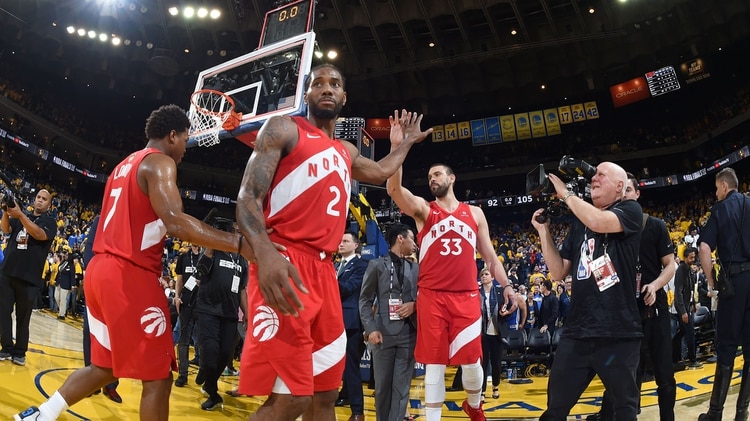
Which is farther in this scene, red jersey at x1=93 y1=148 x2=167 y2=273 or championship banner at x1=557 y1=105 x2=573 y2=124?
championship banner at x1=557 y1=105 x2=573 y2=124

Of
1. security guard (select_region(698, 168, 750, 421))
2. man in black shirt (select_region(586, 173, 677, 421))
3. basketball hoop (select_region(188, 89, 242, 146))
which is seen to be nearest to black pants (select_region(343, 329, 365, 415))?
man in black shirt (select_region(586, 173, 677, 421))

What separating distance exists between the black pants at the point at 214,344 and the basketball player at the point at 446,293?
2426 millimetres

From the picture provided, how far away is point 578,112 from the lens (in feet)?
87.9

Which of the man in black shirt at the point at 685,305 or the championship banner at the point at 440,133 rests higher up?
the championship banner at the point at 440,133

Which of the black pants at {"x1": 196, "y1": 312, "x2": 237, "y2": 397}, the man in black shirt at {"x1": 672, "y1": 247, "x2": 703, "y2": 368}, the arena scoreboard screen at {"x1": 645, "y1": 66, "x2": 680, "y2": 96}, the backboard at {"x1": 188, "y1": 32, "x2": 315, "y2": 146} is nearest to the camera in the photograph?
the black pants at {"x1": 196, "y1": 312, "x2": 237, "y2": 397}

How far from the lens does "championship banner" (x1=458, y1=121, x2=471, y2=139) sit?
28297 mm

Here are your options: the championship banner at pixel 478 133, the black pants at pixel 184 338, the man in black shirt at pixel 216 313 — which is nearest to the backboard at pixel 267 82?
the black pants at pixel 184 338

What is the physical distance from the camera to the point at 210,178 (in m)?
32.8

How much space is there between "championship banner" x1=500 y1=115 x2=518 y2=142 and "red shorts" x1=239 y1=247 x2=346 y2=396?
26108 millimetres

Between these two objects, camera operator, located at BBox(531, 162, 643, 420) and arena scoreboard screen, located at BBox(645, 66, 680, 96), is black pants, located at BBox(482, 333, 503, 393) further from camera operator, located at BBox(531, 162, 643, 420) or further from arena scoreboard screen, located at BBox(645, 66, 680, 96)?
arena scoreboard screen, located at BBox(645, 66, 680, 96)

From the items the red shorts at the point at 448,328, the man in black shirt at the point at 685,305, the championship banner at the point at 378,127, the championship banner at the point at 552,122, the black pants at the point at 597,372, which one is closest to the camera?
the black pants at the point at 597,372

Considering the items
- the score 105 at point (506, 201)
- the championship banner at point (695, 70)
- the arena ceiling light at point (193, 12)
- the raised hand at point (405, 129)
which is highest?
the arena ceiling light at point (193, 12)

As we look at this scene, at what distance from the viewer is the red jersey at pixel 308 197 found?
9.00 ft

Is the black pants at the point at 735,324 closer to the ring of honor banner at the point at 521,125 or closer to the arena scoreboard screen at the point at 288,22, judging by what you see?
the arena scoreboard screen at the point at 288,22
